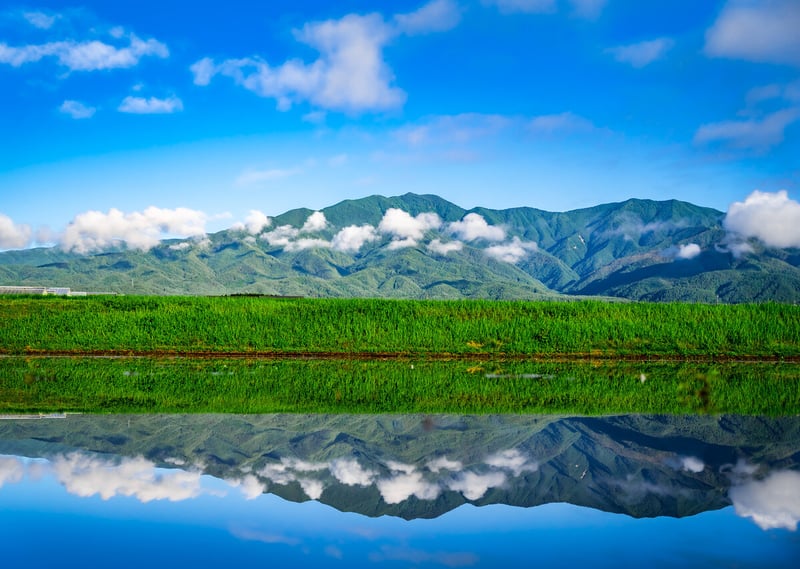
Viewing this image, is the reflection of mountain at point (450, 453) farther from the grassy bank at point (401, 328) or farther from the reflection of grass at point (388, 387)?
the grassy bank at point (401, 328)

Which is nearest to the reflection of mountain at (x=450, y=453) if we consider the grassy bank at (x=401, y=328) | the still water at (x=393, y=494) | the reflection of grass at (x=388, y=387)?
the still water at (x=393, y=494)

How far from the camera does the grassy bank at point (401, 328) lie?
31.3 meters

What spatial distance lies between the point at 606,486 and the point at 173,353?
24.5 meters

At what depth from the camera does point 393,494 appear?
9289 millimetres

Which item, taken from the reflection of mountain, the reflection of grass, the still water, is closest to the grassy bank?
the reflection of grass

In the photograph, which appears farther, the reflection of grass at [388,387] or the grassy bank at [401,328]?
the grassy bank at [401,328]

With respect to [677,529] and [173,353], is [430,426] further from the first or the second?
[173,353]

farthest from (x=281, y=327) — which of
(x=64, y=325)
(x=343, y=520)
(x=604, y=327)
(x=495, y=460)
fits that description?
(x=343, y=520)

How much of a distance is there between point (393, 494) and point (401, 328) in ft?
77.1

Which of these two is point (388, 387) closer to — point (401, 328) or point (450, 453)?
point (450, 453)

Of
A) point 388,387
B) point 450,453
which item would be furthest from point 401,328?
point 450,453

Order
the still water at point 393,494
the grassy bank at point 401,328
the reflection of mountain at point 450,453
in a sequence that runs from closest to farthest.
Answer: the still water at point 393,494 < the reflection of mountain at point 450,453 < the grassy bank at point 401,328

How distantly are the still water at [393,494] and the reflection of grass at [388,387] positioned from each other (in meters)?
2.25

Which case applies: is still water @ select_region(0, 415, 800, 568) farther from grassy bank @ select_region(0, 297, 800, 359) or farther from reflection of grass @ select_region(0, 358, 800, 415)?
grassy bank @ select_region(0, 297, 800, 359)
